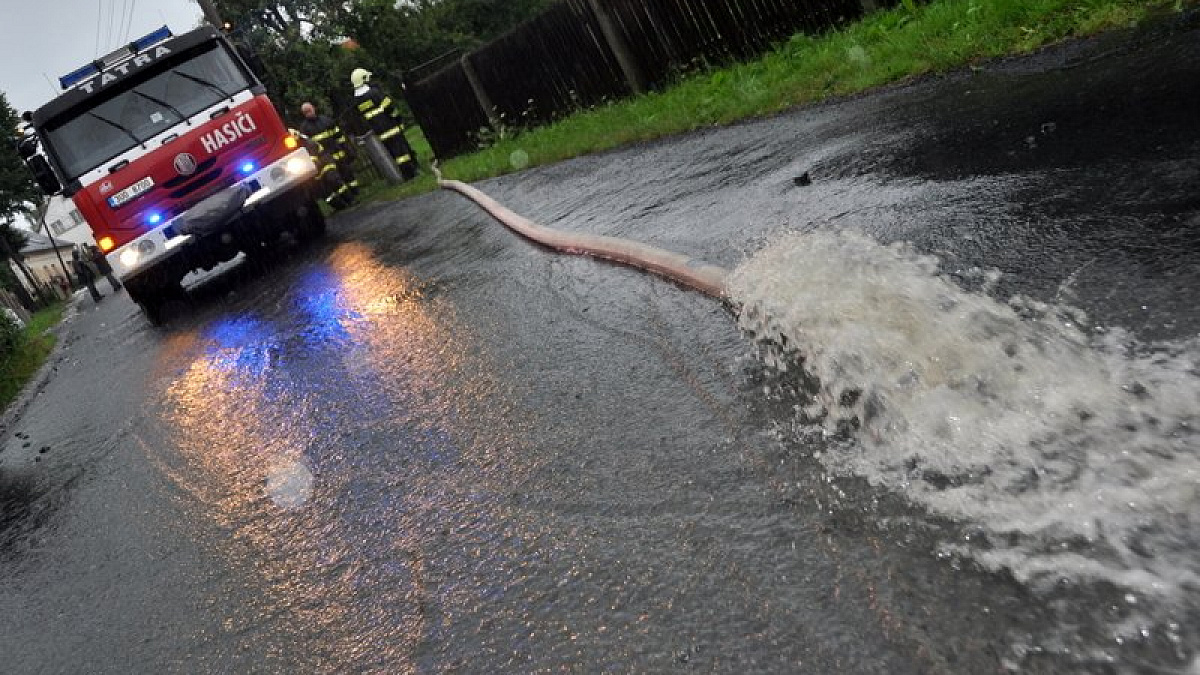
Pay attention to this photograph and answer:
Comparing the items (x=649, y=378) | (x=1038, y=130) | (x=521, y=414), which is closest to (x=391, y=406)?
(x=521, y=414)

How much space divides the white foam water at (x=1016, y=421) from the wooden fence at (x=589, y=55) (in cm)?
785

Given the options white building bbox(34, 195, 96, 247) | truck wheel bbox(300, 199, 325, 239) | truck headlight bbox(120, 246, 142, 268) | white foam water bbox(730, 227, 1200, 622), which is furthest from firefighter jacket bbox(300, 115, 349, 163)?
white building bbox(34, 195, 96, 247)

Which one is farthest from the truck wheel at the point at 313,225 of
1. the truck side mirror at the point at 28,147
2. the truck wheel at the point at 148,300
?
the truck side mirror at the point at 28,147

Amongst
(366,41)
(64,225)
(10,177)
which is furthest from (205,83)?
(64,225)

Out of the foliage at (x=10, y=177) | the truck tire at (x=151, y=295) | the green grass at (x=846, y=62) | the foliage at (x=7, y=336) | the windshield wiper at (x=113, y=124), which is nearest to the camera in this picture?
the green grass at (x=846, y=62)

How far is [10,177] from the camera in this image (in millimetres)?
44188

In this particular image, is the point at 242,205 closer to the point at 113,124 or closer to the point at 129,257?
the point at 129,257

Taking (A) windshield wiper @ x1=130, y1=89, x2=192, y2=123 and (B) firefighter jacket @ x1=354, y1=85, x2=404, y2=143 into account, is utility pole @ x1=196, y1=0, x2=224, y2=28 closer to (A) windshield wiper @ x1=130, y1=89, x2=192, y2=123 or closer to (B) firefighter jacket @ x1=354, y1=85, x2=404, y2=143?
(B) firefighter jacket @ x1=354, y1=85, x2=404, y2=143

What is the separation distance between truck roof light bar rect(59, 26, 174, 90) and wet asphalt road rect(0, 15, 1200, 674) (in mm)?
5519

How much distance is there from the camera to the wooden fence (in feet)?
36.3

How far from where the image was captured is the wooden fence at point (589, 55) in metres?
11.1

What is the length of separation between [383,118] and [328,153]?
1.33 metres

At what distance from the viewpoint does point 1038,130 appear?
470 cm

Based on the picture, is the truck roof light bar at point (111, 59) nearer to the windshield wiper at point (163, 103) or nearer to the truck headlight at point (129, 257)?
the windshield wiper at point (163, 103)
